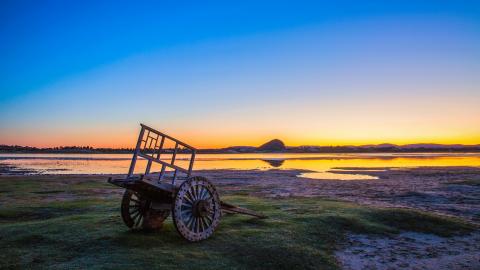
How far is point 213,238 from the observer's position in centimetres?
984

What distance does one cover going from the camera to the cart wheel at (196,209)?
29.5 feet

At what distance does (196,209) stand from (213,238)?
1073mm

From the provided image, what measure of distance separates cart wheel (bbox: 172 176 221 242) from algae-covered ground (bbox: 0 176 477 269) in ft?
1.12

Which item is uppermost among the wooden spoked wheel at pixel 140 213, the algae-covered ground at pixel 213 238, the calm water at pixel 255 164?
the wooden spoked wheel at pixel 140 213

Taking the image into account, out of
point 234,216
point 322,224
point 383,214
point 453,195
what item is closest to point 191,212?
point 234,216


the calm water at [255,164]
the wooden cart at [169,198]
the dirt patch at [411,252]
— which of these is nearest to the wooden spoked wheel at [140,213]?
the wooden cart at [169,198]

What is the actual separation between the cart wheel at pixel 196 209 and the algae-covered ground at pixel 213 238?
343 mm

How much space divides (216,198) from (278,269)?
287 centimetres

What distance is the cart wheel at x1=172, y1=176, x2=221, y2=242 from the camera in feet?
29.5

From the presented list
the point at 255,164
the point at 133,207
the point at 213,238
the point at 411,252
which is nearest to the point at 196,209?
the point at 213,238

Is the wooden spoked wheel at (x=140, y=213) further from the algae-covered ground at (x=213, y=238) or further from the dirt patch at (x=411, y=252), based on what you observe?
the dirt patch at (x=411, y=252)

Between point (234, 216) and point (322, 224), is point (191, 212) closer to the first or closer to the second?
Answer: point (234, 216)

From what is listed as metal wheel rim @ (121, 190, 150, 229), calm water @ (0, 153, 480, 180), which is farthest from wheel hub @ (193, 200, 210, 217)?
calm water @ (0, 153, 480, 180)

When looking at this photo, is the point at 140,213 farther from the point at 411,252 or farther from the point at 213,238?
the point at 411,252
